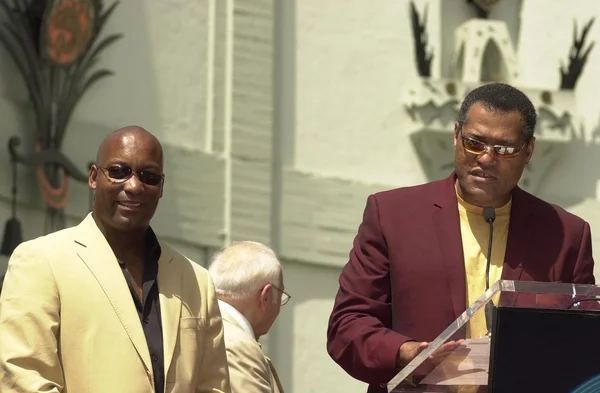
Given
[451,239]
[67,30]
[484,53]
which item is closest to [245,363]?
[451,239]

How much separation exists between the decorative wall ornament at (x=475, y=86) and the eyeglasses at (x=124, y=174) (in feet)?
24.9

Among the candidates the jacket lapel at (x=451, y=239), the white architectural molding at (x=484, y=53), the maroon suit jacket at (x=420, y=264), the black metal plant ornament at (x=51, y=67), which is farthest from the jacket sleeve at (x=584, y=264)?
the white architectural molding at (x=484, y=53)

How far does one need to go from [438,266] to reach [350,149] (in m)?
7.24

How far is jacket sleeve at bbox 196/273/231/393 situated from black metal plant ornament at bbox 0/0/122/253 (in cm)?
504

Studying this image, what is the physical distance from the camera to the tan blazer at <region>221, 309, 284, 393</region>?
5.76 m

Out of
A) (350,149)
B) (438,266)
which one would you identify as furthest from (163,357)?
(350,149)

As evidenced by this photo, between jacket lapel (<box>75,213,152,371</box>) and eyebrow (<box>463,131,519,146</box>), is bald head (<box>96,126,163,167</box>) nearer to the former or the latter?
jacket lapel (<box>75,213,152,371</box>)

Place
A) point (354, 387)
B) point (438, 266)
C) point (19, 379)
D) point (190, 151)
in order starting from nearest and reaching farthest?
point (19, 379) < point (438, 266) < point (190, 151) < point (354, 387)

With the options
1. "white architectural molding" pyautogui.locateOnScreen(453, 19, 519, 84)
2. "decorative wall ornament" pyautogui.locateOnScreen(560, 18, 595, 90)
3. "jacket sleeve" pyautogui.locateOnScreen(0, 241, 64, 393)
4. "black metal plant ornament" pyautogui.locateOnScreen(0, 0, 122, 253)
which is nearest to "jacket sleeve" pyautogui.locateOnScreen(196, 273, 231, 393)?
"jacket sleeve" pyautogui.locateOnScreen(0, 241, 64, 393)

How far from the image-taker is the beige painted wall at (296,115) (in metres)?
11.1

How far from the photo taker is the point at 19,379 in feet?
14.3

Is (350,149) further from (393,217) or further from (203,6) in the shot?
(393,217)

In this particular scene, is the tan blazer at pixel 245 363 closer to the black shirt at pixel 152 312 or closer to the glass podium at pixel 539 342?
the black shirt at pixel 152 312

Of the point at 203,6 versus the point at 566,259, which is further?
the point at 203,6
